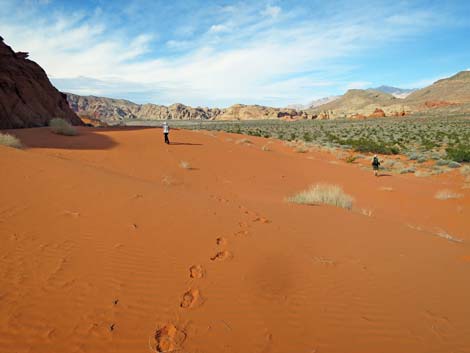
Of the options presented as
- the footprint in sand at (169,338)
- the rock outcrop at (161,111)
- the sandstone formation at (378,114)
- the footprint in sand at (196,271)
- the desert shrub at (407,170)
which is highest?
the rock outcrop at (161,111)

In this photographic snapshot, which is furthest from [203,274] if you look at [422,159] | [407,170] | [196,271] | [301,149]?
[422,159]

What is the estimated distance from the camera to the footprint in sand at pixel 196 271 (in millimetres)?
3514

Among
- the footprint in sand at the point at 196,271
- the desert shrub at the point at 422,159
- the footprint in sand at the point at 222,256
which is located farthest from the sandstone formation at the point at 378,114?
the footprint in sand at the point at 196,271

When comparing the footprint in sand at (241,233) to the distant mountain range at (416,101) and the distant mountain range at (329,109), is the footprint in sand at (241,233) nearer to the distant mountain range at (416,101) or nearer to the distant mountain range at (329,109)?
the distant mountain range at (416,101)

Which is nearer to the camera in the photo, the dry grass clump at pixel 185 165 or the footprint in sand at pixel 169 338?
the footprint in sand at pixel 169 338

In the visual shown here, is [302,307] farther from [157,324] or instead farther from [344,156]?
[344,156]

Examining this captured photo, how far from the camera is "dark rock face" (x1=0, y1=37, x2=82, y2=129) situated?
18048 mm

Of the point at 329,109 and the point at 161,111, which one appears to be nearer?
the point at 329,109

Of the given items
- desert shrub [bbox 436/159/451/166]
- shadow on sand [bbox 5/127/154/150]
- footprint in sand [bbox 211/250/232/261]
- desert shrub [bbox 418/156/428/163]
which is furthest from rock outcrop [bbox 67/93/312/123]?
footprint in sand [bbox 211/250/232/261]

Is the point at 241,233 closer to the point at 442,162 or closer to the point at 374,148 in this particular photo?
the point at 442,162

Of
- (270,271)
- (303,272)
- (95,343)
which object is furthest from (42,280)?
(303,272)

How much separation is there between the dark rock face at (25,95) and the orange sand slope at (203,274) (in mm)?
14532

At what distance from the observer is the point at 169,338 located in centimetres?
255

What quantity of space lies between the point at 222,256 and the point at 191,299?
100cm
